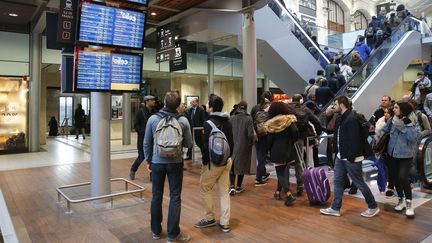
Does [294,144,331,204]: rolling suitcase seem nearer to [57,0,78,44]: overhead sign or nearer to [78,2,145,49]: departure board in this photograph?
[78,2,145,49]: departure board

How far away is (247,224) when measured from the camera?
400 cm

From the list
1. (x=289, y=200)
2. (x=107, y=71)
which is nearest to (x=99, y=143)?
(x=107, y=71)

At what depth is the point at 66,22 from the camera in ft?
14.9

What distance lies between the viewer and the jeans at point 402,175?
13.7 ft

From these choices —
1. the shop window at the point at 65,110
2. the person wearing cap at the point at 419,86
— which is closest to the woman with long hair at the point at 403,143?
the person wearing cap at the point at 419,86

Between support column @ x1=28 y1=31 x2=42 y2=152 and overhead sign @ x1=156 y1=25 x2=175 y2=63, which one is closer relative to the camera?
overhead sign @ x1=156 y1=25 x2=175 y2=63

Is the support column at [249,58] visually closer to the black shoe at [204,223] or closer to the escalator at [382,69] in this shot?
the escalator at [382,69]

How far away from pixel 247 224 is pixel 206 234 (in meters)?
0.57

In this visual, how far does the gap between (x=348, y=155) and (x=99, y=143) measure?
3.47m

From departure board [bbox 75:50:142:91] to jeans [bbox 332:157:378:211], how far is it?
3048mm

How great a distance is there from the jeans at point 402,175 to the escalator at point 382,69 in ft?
14.7

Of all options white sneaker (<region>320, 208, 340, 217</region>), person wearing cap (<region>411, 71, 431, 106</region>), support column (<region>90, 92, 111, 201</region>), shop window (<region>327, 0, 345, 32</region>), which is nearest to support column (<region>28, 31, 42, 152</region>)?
support column (<region>90, 92, 111, 201</region>)

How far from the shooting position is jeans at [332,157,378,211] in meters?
4.05

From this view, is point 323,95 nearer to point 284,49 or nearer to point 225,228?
point 284,49
